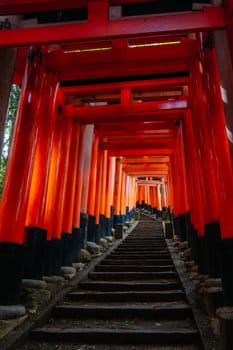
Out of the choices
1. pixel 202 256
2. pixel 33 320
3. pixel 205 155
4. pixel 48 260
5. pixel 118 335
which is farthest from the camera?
pixel 48 260

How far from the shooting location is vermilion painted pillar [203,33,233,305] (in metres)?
3.52

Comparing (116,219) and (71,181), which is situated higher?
(116,219)

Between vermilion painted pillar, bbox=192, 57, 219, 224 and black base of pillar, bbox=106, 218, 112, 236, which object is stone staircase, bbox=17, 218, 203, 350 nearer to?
vermilion painted pillar, bbox=192, 57, 219, 224

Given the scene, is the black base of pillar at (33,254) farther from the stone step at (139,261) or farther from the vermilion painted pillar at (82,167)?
the stone step at (139,261)

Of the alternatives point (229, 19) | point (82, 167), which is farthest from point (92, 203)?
point (229, 19)

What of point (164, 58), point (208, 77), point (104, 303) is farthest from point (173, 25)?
point (104, 303)

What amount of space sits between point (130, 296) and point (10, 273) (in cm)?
210

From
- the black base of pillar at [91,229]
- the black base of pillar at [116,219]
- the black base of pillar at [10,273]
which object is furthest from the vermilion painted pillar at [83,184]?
the black base of pillar at [116,219]

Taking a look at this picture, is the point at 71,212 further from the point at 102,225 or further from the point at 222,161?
the point at 102,225

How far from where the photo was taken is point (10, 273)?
4.14 metres

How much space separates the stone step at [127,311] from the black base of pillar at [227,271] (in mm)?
1122

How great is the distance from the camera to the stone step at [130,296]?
16.7 feet

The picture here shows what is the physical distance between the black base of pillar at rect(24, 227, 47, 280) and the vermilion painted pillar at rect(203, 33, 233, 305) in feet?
9.99


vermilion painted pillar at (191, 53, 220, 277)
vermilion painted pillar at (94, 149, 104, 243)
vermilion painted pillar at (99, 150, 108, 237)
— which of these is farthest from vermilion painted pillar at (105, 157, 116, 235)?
vermilion painted pillar at (191, 53, 220, 277)
